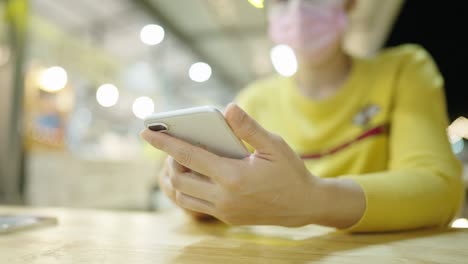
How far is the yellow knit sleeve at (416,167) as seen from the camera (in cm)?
65

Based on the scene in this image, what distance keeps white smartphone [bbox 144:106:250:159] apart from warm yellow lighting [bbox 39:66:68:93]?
9.30 ft

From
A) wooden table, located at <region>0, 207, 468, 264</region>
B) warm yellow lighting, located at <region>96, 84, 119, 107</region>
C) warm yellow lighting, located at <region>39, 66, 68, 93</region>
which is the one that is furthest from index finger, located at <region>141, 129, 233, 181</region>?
warm yellow lighting, located at <region>96, 84, 119, 107</region>

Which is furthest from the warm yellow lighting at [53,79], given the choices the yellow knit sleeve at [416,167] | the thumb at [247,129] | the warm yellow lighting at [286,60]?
the thumb at [247,129]

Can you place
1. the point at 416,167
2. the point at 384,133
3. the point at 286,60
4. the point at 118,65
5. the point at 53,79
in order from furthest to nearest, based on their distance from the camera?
the point at 118,65 → the point at 53,79 → the point at 286,60 → the point at 384,133 → the point at 416,167

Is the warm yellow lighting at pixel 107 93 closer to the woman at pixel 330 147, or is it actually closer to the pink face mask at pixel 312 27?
the woman at pixel 330 147

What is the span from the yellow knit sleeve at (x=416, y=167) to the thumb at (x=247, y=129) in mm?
225

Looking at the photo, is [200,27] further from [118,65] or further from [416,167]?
[118,65]

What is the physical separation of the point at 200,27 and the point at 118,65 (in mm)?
2577

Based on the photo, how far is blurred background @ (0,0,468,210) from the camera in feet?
7.04

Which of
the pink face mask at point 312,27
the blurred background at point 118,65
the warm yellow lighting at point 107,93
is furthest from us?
the warm yellow lighting at point 107,93

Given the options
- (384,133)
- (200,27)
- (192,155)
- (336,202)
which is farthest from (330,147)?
(200,27)

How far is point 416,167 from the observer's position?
29.6 inches

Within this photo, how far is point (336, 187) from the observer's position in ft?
1.92

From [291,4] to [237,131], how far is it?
0.65m
